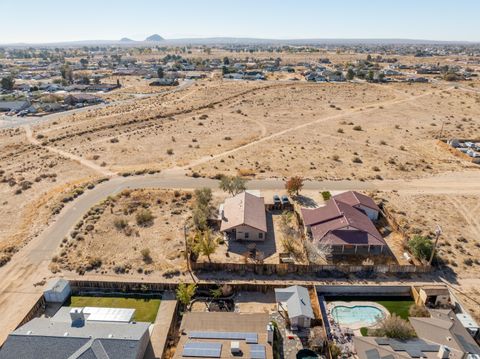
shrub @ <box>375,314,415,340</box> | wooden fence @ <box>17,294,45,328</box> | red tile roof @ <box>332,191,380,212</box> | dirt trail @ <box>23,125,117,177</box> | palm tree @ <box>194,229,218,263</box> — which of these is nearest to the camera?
shrub @ <box>375,314,415,340</box>

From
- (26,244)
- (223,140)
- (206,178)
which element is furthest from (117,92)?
(26,244)

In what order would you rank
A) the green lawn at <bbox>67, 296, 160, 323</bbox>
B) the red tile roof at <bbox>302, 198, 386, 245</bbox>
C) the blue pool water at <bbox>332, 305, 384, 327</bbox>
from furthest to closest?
1. the red tile roof at <bbox>302, 198, 386, 245</bbox>
2. the green lawn at <bbox>67, 296, 160, 323</bbox>
3. the blue pool water at <bbox>332, 305, 384, 327</bbox>

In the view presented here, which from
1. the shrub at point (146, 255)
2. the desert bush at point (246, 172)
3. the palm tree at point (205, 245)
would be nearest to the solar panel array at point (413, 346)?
the palm tree at point (205, 245)

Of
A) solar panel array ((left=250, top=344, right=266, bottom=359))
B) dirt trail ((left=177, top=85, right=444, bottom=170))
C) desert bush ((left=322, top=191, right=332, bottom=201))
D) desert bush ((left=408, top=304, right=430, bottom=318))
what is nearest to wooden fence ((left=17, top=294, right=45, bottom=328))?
solar panel array ((left=250, top=344, right=266, bottom=359))

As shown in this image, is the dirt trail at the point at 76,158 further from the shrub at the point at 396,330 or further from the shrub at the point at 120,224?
the shrub at the point at 396,330

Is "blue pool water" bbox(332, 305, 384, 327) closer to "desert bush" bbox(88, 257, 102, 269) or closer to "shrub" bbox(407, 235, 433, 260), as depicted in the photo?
"shrub" bbox(407, 235, 433, 260)

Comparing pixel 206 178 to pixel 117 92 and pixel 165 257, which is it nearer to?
pixel 165 257
